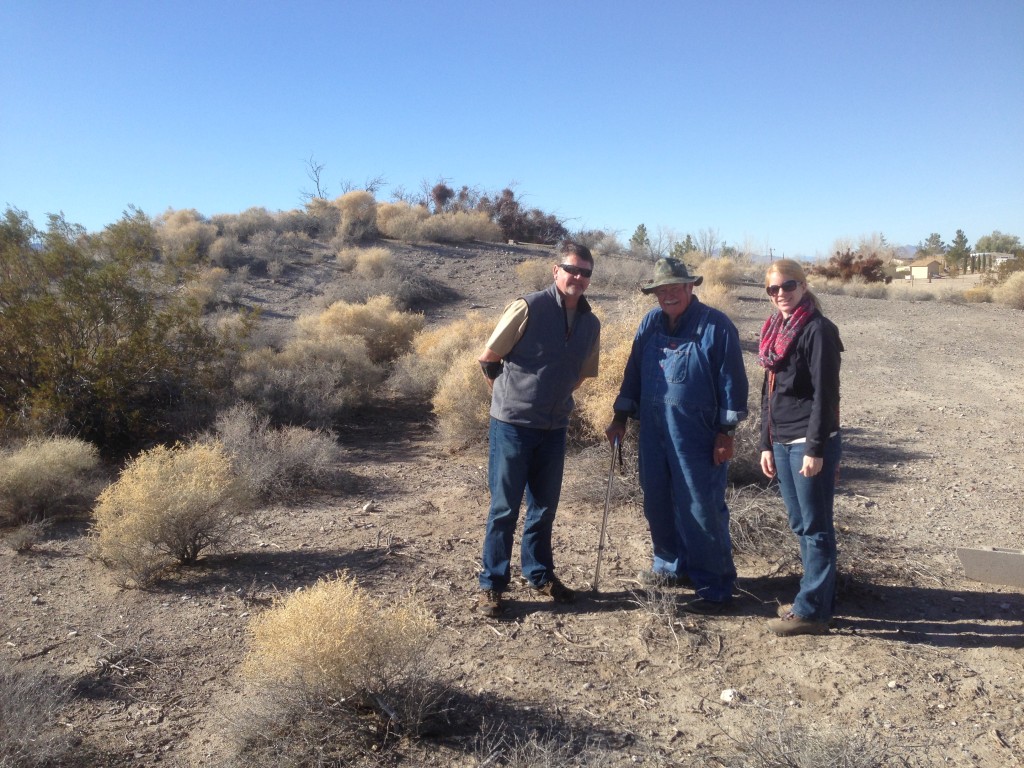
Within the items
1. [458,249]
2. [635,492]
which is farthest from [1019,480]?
[458,249]

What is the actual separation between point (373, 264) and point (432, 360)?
26.2 ft

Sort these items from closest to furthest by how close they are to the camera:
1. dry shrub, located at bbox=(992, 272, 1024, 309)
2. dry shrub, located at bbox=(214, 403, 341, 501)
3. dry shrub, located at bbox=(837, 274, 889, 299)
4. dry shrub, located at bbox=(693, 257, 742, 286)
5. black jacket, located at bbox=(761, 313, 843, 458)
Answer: black jacket, located at bbox=(761, 313, 843, 458)
dry shrub, located at bbox=(214, 403, 341, 501)
dry shrub, located at bbox=(992, 272, 1024, 309)
dry shrub, located at bbox=(693, 257, 742, 286)
dry shrub, located at bbox=(837, 274, 889, 299)

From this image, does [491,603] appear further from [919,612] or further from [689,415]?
[919,612]

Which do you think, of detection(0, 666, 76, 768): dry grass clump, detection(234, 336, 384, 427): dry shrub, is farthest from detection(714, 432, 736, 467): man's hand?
detection(234, 336, 384, 427): dry shrub

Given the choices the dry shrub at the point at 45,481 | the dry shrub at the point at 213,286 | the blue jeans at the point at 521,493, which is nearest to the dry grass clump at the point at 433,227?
the dry shrub at the point at 213,286

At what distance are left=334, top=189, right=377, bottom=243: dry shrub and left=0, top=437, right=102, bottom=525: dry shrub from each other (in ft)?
48.9

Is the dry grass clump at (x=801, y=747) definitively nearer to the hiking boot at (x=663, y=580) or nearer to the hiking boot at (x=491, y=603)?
the hiking boot at (x=663, y=580)

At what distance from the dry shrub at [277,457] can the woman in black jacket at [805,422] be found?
3.73m

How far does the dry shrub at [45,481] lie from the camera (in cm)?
497

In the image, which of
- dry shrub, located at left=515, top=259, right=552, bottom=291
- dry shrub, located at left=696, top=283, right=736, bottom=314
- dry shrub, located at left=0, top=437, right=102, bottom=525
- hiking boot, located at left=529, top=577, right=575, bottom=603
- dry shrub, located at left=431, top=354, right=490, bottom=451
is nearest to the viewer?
hiking boot, located at left=529, top=577, right=575, bottom=603

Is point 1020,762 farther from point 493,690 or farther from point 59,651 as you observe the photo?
point 59,651

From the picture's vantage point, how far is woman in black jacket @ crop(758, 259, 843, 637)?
9.92 ft

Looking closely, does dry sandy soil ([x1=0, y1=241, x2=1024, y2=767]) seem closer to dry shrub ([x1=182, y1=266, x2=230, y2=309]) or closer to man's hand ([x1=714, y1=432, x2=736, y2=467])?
man's hand ([x1=714, y1=432, x2=736, y2=467])

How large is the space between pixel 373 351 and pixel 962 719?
9.39 metres
